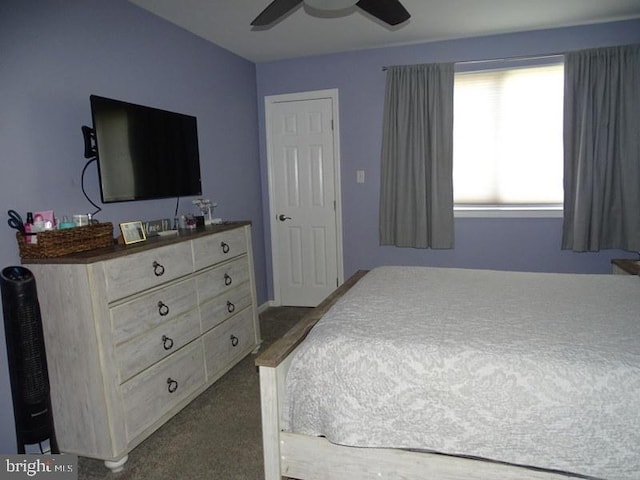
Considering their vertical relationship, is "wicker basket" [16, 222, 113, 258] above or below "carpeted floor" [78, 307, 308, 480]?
above

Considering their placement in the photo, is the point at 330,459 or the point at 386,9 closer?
the point at 330,459

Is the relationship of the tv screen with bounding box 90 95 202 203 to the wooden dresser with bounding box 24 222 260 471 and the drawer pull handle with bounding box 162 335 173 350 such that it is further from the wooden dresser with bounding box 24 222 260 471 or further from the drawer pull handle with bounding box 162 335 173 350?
the drawer pull handle with bounding box 162 335 173 350

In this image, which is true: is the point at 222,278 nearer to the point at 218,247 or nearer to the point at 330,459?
the point at 218,247

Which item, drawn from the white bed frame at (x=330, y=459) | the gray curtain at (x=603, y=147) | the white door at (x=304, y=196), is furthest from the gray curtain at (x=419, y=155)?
the white bed frame at (x=330, y=459)

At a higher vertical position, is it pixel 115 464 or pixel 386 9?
pixel 386 9

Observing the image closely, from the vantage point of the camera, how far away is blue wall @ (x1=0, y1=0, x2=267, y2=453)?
205 centimetres

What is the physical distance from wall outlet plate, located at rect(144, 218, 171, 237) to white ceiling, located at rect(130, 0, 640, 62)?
1.43 m

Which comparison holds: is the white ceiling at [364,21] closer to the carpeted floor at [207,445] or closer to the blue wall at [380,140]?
the blue wall at [380,140]

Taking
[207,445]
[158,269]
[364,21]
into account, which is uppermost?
[364,21]

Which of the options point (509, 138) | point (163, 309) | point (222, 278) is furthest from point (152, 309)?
point (509, 138)

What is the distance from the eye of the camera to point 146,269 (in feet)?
7.35

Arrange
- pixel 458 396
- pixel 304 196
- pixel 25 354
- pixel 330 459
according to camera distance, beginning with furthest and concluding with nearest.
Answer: pixel 304 196, pixel 25 354, pixel 330 459, pixel 458 396

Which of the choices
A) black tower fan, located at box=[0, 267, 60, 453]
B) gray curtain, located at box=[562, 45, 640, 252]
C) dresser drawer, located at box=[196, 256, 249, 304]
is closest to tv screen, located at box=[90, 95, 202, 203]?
dresser drawer, located at box=[196, 256, 249, 304]

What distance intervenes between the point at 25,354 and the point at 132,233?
32.9 inches
